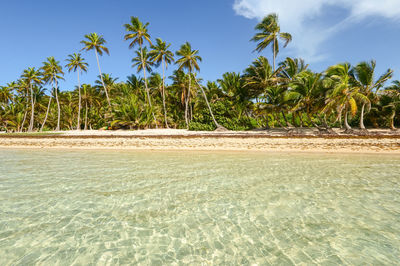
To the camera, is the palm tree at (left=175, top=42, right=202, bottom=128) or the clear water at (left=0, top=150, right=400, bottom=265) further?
the palm tree at (left=175, top=42, right=202, bottom=128)

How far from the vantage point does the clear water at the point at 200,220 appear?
215 cm

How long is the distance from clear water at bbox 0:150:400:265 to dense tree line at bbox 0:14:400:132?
14875 mm

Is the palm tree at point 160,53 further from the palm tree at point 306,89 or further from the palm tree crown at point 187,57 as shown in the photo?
the palm tree at point 306,89

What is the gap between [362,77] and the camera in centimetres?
1666

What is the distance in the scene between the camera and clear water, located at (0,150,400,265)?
215 cm

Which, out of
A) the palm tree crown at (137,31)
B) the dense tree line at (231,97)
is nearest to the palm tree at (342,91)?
the dense tree line at (231,97)

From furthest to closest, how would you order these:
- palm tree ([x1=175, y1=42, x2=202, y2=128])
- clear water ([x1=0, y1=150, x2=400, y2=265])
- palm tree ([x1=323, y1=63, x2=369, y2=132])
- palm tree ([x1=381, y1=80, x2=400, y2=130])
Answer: palm tree ([x1=175, y1=42, x2=202, y2=128]) → palm tree ([x1=381, y1=80, x2=400, y2=130]) → palm tree ([x1=323, y1=63, x2=369, y2=132]) → clear water ([x1=0, y1=150, x2=400, y2=265])

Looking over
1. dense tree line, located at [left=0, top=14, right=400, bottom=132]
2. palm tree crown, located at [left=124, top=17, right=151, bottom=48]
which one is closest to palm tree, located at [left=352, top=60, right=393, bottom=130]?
dense tree line, located at [left=0, top=14, right=400, bottom=132]

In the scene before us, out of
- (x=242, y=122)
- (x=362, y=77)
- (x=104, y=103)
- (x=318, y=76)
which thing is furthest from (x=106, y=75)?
(x=362, y=77)

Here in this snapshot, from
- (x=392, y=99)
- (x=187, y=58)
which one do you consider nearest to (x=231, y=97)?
(x=187, y=58)

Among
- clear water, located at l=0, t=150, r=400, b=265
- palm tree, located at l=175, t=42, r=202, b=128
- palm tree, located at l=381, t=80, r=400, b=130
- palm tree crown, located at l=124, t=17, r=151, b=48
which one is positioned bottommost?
clear water, located at l=0, t=150, r=400, b=265

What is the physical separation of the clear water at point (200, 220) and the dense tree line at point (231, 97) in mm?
14875

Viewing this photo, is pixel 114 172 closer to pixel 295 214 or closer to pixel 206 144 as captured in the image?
pixel 295 214

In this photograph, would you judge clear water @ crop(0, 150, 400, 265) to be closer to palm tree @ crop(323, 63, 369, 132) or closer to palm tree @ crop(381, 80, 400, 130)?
palm tree @ crop(323, 63, 369, 132)
